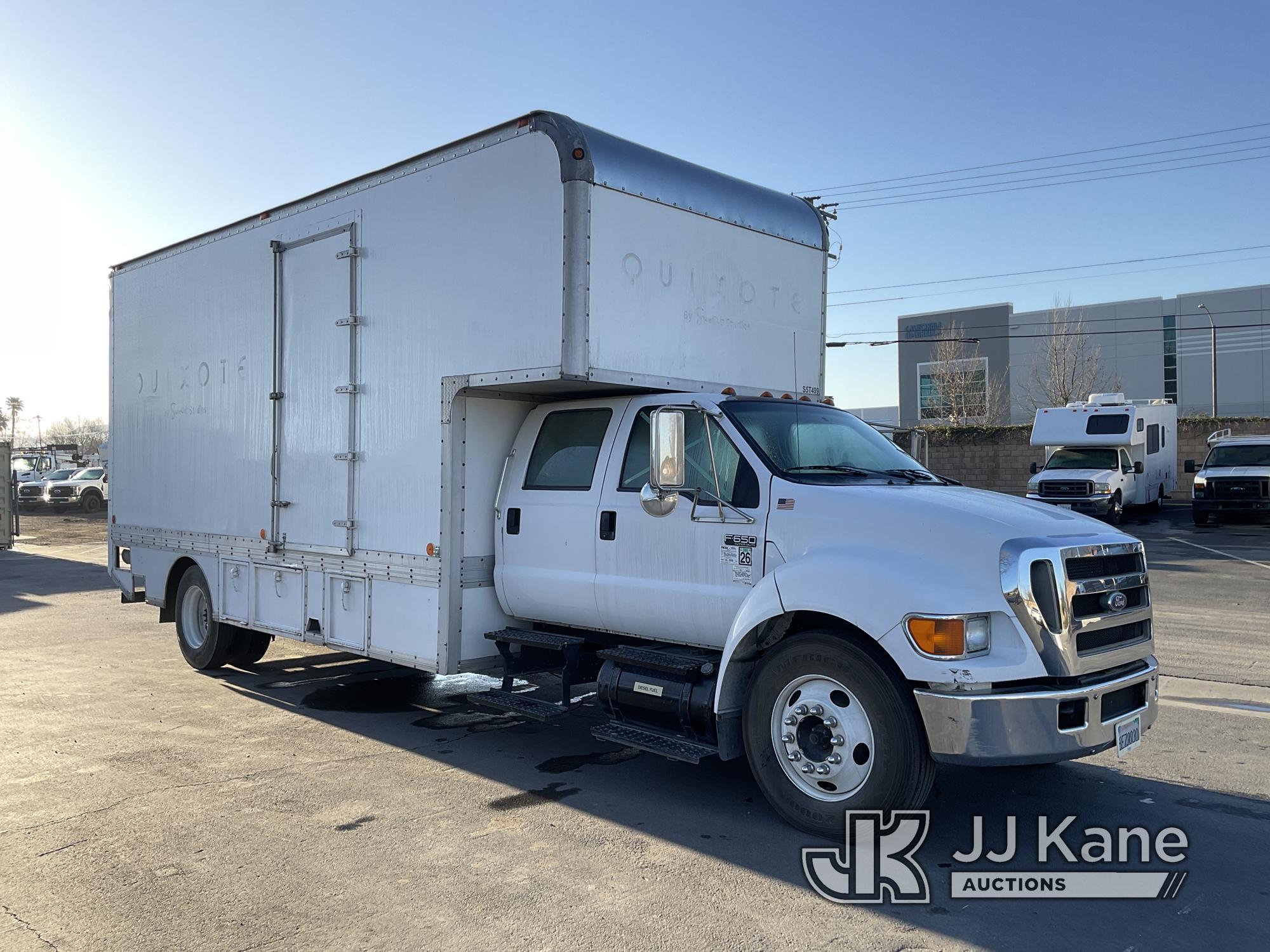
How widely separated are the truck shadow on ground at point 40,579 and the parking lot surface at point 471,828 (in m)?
7.06

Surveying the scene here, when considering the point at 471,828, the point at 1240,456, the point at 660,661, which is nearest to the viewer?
the point at 471,828

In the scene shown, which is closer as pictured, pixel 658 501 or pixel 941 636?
pixel 941 636

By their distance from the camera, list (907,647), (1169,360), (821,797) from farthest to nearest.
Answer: (1169,360)
(821,797)
(907,647)

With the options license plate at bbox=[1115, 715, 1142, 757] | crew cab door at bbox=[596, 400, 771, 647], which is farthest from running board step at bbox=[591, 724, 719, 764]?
license plate at bbox=[1115, 715, 1142, 757]

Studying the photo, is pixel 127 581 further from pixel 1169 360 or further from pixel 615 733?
pixel 1169 360

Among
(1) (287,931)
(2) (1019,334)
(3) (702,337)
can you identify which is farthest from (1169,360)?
(1) (287,931)

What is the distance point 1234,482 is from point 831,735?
23.0 m

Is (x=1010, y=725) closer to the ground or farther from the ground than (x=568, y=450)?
closer to the ground

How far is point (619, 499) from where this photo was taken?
6207 millimetres

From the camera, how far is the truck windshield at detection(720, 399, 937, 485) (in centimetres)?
562

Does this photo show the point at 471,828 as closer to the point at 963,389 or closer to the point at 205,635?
the point at 205,635

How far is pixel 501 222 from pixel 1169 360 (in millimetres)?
60427

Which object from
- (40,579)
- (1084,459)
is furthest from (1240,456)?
(40,579)

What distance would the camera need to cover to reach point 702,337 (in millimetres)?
6738
